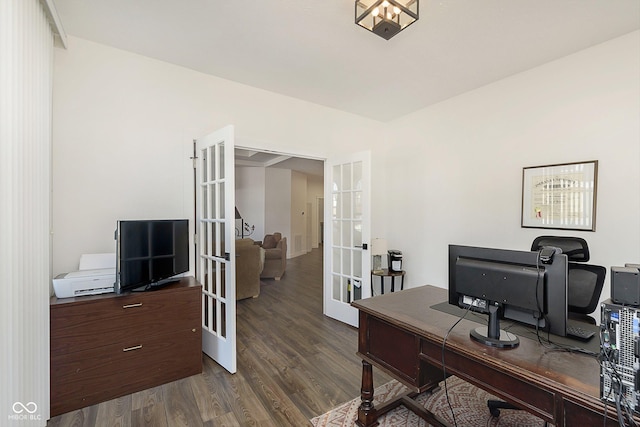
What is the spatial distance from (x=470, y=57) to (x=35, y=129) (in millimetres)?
3434

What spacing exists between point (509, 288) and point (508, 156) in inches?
92.7

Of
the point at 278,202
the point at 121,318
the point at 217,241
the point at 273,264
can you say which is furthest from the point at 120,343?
the point at 278,202

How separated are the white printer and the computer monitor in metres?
2.48

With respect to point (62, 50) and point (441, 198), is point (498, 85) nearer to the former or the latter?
point (441, 198)

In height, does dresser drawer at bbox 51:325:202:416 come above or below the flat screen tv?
below

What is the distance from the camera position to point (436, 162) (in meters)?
3.71

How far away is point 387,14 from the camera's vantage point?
5.99ft

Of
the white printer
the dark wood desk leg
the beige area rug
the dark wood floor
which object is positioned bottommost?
the dark wood floor

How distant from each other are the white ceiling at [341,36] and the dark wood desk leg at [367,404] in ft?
8.16

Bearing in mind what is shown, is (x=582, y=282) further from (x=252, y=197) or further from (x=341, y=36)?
(x=252, y=197)

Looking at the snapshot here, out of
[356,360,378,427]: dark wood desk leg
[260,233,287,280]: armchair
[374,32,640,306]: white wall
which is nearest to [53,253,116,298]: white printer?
[356,360,378,427]: dark wood desk leg

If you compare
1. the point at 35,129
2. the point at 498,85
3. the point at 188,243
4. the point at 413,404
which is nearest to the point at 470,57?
the point at 498,85

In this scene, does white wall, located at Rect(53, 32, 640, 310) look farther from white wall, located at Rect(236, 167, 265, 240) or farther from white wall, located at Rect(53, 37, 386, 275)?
white wall, located at Rect(236, 167, 265, 240)

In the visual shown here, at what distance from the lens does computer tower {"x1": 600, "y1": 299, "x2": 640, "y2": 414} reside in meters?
0.82
